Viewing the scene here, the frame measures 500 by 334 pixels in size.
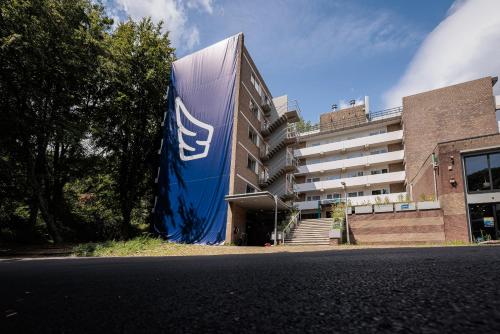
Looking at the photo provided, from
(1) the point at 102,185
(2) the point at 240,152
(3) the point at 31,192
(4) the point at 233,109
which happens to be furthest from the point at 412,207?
(3) the point at 31,192

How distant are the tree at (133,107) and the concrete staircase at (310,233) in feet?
45.5

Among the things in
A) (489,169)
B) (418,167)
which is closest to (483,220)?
(489,169)

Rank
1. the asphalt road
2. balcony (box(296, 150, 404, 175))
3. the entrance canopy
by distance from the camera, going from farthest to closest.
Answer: balcony (box(296, 150, 404, 175)) < the entrance canopy < the asphalt road

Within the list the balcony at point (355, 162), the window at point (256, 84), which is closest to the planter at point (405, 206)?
the balcony at point (355, 162)

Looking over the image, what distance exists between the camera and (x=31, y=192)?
23.7 m

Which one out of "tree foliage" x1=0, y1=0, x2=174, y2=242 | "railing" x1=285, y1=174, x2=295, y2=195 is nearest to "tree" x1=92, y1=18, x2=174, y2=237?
"tree foliage" x1=0, y1=0, x2=174, y2=242

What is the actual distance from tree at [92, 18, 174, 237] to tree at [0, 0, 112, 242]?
4.63 ft

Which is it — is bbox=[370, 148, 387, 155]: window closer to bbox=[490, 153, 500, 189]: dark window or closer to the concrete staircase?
bbox=[490, 153, 500, 189]: dark window

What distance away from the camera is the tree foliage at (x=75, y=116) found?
20109 mm

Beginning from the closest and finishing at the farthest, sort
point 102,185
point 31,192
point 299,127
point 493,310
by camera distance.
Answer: point 493,310 < point 31,192 < point 102,185 < point 299,127

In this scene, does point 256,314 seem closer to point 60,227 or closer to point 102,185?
point 60,227

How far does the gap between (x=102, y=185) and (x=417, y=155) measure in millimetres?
32856

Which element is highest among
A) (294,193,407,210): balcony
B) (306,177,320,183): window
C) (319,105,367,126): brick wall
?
(319,105,367,126): brick wall

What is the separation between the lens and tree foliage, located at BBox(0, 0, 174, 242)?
2011 centimetres
